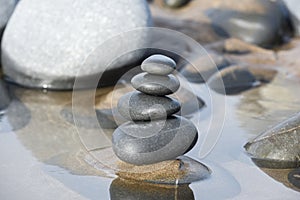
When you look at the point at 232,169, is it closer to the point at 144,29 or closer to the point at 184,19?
the point at 144,29

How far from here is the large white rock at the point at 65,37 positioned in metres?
7.44

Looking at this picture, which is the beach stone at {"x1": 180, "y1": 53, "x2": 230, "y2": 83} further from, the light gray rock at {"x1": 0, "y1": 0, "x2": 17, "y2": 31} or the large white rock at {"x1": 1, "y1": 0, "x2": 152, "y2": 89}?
the light gray rock at {"x1": 0, "y1": 0, "x2": 17, "y2": 31}

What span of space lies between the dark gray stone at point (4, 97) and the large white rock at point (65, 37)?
0.82 ft

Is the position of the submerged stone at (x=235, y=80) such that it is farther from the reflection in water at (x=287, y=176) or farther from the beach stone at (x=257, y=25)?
the reflection in water at (x=287, y=176)

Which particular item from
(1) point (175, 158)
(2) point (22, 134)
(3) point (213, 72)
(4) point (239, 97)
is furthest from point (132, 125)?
(3) point (213, 72)

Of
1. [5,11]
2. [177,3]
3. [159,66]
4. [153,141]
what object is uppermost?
[159,66]

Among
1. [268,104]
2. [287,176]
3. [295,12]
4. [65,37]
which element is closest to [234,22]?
[295,12]

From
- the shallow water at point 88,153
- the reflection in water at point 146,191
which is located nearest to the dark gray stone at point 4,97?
the shallow water at point 88,153

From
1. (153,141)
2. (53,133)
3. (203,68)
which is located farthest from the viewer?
(203,68)

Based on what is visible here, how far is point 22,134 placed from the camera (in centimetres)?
591

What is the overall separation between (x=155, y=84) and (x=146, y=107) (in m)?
0.20

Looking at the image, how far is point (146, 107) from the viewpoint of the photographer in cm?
487

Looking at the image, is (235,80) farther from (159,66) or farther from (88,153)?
(159,66)

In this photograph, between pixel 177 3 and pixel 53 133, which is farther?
pixel 177 3
